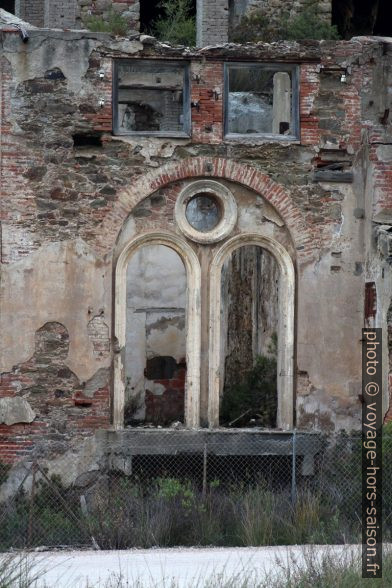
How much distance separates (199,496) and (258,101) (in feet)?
37.7

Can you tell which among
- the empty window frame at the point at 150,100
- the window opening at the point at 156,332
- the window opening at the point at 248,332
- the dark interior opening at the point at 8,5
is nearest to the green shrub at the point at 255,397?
the window opening at the point at 248,332

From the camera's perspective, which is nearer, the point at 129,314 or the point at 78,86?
the point at 78,86

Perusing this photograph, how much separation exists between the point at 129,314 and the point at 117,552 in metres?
10.3

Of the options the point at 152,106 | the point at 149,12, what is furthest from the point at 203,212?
the point at 149,12

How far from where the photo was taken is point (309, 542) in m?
14.9

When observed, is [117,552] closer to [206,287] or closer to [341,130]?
[206,287]

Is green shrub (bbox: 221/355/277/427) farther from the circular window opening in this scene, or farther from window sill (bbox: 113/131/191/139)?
window sill (bbox: 113/131/191/139)

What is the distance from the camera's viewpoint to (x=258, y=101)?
84.6 ft

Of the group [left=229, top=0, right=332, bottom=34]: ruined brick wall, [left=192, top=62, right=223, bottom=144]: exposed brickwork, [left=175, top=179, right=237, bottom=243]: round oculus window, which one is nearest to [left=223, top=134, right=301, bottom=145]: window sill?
[left=192, top=62, right=223, bottom=144]: exposed brickwork

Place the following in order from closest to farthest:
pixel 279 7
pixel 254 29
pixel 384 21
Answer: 1. pixel 254 29
2. pixel 279 7
3. pixel 384 21

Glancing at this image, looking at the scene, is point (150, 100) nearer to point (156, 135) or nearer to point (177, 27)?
point (177, 27)

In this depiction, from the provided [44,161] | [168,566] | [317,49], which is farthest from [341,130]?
[168,566]

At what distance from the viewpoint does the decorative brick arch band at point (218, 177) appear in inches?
699

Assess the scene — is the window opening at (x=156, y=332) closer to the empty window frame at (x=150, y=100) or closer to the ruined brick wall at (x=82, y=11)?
the empty window frame at (x=150, y=100)
